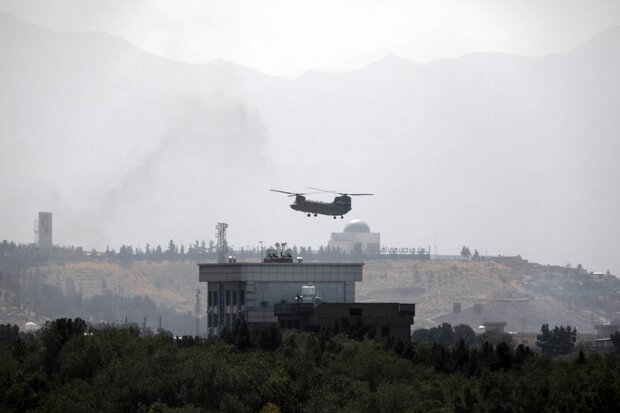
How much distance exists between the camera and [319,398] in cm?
18450

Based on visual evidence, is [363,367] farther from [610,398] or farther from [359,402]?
[610,398]

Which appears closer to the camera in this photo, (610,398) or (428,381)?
(610,398)

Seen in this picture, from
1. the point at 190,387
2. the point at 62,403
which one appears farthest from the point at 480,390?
the point at 62,403

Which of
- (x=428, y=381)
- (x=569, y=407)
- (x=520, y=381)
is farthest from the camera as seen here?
(x=428, y=381)

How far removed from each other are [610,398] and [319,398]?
99.1 feet

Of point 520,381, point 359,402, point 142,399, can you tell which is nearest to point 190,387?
point 142,399

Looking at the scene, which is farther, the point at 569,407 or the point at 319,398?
the point at 319,398

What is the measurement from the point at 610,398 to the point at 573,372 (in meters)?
17.4

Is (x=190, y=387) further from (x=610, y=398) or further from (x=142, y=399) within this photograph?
(x=610, y=398)

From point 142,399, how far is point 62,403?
→ 7.99 m

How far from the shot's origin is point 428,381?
19238 centimetres

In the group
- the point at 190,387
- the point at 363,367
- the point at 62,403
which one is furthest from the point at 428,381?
the point at 62,403

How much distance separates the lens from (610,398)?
168 m

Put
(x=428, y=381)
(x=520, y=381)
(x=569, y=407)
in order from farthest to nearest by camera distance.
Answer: (x=428, y=381), (x=520, y=381), (x=569, y=407)
